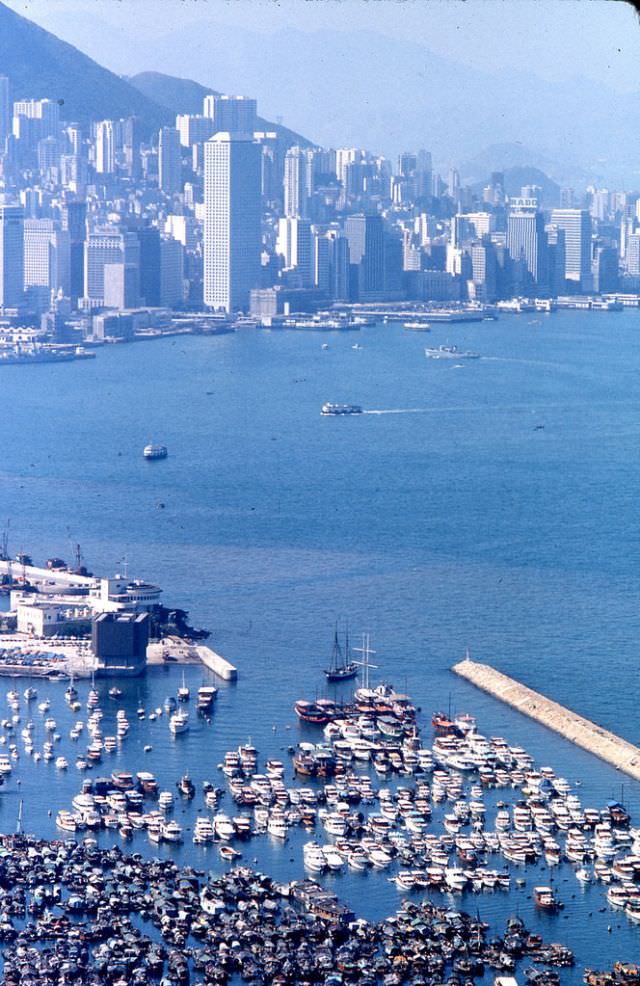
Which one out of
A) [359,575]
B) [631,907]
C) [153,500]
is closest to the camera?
[631,907]

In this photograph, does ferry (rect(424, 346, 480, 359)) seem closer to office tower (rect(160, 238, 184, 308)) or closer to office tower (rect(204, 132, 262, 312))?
office tower (rect(204, 132, 262, 312))

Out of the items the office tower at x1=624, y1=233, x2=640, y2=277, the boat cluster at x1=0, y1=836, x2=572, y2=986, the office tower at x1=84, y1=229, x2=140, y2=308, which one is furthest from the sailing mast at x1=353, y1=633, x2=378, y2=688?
the office tower at x1=624, y1=233, x2=640, y2=277

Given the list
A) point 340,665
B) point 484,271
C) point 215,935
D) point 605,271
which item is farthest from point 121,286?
point 215,935

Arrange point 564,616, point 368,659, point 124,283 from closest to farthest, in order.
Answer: point 368,659, point 564,616, point 124,283

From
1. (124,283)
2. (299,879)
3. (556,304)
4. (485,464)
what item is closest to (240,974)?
(299,879)

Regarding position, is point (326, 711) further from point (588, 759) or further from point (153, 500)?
point (153, 500)

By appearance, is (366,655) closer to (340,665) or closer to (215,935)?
(340,665)
